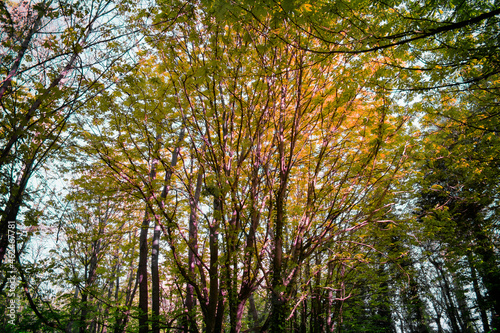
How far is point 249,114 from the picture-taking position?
3.45 meters

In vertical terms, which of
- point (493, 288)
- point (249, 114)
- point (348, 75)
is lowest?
point (493, 288)

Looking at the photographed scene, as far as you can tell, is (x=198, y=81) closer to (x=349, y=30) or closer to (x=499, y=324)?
(x=349, y=30)

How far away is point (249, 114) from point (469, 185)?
279 inches

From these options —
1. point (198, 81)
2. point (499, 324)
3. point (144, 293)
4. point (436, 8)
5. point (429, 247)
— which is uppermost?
point (436, 8)

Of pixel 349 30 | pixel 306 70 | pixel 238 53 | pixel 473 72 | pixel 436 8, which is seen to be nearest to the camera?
pixel 349 30

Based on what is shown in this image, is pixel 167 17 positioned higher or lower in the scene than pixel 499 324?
higher

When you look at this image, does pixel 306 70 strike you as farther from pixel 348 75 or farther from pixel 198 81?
pixel 198 81

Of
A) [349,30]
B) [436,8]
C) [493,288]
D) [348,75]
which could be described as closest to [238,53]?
[349,30]

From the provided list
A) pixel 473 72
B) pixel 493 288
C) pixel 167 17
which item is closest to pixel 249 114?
pixel 167 17

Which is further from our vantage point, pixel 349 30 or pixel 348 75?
pixel 348 75

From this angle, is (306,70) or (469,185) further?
(469,185)

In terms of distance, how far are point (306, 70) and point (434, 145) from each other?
3600 mm

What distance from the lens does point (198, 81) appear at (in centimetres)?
246

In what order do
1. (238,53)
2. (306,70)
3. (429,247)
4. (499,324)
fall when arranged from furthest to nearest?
(429,247) < (499,324) < (306,70) < (238,53)
